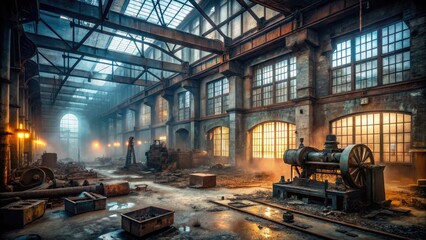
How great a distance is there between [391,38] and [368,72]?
1342 mm

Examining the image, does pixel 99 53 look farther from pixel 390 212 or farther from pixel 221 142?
pixel 390 212

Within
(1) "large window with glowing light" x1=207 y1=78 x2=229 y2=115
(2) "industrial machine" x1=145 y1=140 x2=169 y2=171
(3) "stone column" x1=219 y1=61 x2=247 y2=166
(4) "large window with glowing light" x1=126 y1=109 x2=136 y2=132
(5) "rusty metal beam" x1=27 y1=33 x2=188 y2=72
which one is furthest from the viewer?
(4) "large window with glowing light" x1=126 y1=109 x2=136 y2=132

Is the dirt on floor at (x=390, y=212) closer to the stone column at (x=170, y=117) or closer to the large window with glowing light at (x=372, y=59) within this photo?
the large window with glowing light at (x=372, y=59)

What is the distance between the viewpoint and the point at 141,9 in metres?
18.9

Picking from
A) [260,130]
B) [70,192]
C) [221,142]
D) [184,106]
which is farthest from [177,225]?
[184,106]

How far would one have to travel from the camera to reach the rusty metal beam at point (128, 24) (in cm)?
1033

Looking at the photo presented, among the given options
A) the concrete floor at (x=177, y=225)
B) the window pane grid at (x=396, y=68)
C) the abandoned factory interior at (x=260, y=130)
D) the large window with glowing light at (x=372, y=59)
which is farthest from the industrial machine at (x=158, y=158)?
the window pane grid at (x=396, y=68)

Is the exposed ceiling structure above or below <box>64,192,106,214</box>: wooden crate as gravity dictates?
above

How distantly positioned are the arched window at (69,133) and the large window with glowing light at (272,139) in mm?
41858

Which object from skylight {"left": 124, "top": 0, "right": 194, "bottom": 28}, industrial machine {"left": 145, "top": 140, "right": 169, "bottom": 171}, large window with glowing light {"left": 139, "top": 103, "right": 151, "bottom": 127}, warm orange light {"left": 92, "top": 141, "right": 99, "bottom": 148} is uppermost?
skylight {"left": 124, "top": 0, "right": 194, "bottom": 28}

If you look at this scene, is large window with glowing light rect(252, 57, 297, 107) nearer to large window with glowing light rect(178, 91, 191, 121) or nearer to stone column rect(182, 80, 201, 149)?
stone column rect(182, 80, 201, 149)

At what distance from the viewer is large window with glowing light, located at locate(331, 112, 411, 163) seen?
28.7 ft

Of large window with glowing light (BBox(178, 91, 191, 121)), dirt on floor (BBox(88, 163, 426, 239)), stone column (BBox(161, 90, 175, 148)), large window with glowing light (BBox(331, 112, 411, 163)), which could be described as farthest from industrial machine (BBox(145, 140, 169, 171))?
large window with glowing light (BBox(331, 112, 411, 163))

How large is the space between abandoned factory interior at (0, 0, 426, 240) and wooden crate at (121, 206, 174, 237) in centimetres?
3
